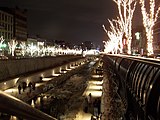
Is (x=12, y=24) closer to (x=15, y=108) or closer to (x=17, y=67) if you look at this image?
(x=17, y=67)

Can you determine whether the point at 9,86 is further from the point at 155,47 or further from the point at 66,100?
the point at 155,47

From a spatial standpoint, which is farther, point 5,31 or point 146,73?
point 5,31

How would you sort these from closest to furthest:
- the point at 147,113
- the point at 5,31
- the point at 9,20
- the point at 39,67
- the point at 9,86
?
the point at 147,113
the point at 9,86
the point at 39,67
the point at 5,31
the point at 9,20

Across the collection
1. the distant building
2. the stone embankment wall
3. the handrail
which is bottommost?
the stone embankment wall

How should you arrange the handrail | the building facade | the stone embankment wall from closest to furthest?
the handrail, the stone embankment wall, the building facade

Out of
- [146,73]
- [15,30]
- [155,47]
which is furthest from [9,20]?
[146,73]

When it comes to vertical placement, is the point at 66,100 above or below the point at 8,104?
below

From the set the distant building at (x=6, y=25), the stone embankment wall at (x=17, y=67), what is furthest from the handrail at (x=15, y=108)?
the distant building at (x=6, y=25)

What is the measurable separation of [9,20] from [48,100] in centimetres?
10173

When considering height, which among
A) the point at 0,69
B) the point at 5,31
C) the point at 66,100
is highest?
the point at 5,31

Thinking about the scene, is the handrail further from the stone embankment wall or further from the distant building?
the distant building


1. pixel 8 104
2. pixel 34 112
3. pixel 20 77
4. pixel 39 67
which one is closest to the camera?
pixel 8 104

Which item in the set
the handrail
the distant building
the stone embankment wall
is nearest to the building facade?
the distant building

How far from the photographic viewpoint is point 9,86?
43281 mm
